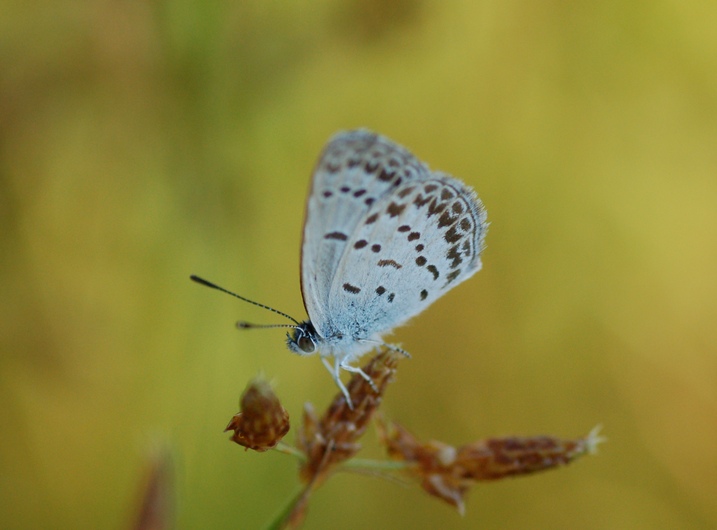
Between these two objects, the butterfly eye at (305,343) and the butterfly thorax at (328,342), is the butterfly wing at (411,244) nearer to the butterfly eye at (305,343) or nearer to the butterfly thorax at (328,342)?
the butterfly thorax at (328,342)

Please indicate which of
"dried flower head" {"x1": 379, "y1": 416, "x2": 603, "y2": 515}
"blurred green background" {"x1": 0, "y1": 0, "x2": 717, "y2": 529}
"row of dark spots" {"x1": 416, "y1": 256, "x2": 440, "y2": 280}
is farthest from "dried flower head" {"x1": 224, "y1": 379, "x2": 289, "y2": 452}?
"blurred green background" {"x1": 0, "y1": 0, "x2": 717, "y2": 529}

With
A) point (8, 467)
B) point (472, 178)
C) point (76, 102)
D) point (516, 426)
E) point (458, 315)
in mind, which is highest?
point (472, 178)

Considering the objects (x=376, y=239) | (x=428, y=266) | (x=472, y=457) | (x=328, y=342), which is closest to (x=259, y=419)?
(x=472, y=457)

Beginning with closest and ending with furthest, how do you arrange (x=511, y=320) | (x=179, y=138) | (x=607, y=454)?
(x=179, y=138) → (x=607, y=454) → (x=511, y=320)

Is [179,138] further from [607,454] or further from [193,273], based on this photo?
[607,454]

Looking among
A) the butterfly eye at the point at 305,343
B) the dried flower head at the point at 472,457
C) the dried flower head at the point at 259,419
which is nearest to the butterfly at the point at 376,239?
the butterfly eye at the point at 305,343

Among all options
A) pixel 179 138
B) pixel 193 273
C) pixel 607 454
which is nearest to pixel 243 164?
pixel 179 138

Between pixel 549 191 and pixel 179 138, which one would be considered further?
pixel 549 191
